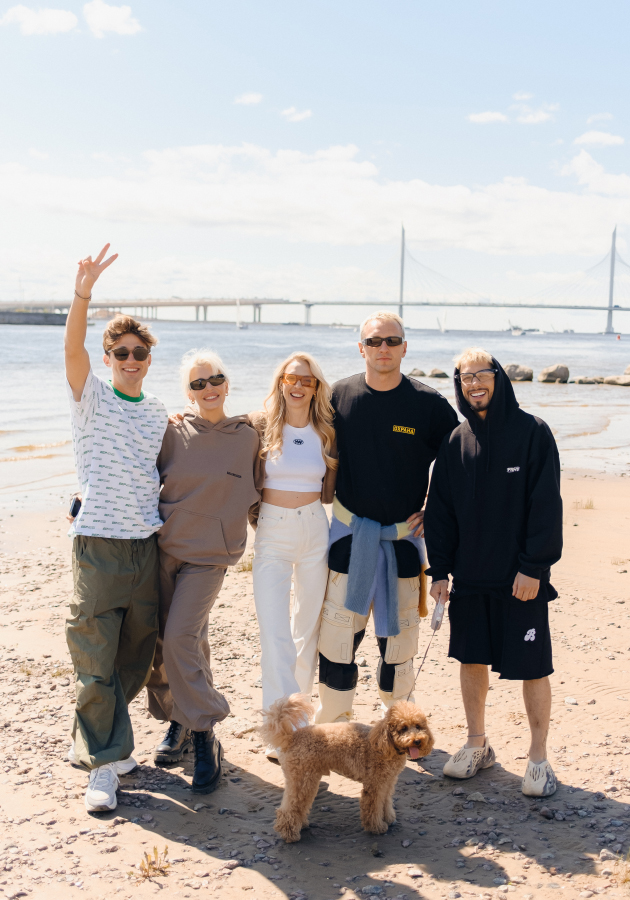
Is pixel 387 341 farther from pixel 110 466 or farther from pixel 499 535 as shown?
pixel 110 466

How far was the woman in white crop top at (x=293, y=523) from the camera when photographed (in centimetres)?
375

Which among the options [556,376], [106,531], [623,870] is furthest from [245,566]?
[556,376]

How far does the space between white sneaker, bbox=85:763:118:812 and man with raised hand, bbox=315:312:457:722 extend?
112 cm

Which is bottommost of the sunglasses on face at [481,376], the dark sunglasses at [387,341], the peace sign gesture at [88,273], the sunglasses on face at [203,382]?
the sunglasses on face at [203,382]

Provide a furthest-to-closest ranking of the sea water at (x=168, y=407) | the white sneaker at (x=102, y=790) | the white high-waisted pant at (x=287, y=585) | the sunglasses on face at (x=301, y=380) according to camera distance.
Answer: the sea water at (x=168, y=407) → the sunglasses on face at (x=301, y=380) → the white high-waisted pant at (x=287, y=585) → the white sneaker at (x=102, y=790)

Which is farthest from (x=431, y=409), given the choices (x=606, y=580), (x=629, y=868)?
(x=606, y=580)

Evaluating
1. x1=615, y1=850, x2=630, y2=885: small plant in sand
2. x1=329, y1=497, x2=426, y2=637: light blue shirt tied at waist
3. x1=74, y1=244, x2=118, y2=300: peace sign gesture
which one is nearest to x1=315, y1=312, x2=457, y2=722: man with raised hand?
x1=329, y1=497, x2=426, y2=637: light blue shirt tied at waist

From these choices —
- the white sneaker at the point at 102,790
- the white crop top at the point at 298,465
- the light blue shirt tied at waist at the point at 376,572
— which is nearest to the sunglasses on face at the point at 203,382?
the white crop top at the point at 298,465

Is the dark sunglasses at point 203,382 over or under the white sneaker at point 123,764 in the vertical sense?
over

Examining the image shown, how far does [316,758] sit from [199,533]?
1.22m

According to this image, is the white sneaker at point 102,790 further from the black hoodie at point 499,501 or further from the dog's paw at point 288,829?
the black hoodie at point 499,501

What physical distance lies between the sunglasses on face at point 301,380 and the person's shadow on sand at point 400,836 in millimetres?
2169

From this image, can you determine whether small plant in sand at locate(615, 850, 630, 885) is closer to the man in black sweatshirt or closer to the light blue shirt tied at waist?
the man in black sweatshirt

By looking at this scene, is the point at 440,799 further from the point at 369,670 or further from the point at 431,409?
the point at 431,409
